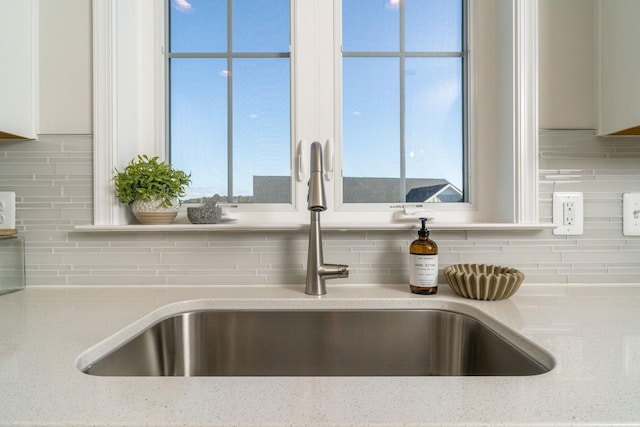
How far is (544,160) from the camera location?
1.26 meters

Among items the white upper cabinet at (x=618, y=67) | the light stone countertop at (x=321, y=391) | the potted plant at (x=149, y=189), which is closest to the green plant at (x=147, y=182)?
the potted plant at (x=149, y=189)

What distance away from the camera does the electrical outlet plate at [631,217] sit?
49.6 inches

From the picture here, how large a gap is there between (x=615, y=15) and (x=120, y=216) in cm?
162

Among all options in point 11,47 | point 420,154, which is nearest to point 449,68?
point 420,154

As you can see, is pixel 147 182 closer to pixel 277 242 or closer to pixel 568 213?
pixel 277 242

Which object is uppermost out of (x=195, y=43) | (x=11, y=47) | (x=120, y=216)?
(x=195, y=43)

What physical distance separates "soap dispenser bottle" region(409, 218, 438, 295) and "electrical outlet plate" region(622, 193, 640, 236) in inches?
25.5

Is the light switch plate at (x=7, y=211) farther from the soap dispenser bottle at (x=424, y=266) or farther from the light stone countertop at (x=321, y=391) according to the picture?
the soap dispenser bottle at (x=424, y=266)

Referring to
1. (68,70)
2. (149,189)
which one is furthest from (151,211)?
(68,70)

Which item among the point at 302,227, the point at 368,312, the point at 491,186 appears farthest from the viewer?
the point at 491,186

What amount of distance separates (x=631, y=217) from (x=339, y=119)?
988 mm

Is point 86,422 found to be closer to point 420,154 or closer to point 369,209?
point 369,209

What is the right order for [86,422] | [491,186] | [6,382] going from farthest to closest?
[491,186] → [6,382] → [86,422]

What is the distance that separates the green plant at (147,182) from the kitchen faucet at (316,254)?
1.47 ft
